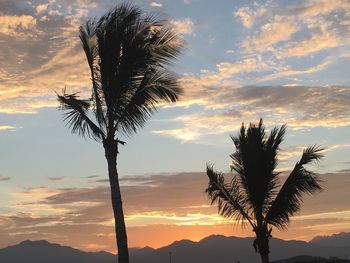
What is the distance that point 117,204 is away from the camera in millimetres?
12422

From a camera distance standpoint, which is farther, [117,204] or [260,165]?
[260,165]

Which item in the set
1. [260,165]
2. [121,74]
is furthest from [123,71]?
[260,165]

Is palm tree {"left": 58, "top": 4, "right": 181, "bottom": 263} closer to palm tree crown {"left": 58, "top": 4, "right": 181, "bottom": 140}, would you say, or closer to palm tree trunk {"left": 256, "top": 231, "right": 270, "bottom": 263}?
palm tree crown {"left": 58, "top": 4, "right": 181, "bottom": 140}

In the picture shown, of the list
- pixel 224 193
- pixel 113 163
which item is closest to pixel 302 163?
pixel 224 193

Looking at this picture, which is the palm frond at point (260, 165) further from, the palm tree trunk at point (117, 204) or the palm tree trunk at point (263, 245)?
the palm tree trunk at point (117, 204)

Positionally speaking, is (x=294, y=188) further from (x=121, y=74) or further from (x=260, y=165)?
(x=121, y=74)

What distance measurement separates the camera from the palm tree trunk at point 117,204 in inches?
478

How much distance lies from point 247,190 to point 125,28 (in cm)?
872

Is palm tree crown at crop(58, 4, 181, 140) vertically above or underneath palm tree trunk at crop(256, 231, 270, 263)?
above

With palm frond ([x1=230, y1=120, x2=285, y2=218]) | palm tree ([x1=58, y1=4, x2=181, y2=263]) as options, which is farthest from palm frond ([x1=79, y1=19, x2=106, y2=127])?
palm frond ([x1=230, y1=120, x2=285, y2=218])

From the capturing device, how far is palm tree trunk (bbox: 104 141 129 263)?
1215 centimetres

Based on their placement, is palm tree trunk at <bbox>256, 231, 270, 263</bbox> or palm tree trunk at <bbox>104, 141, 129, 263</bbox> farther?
palm tree trunk at <bbox>256, 231, 270, 263</bbox>

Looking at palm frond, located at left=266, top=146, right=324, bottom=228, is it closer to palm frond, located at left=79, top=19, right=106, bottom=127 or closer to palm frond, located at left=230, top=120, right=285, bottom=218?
palm frond, located at left=230, top=120, right=285, bottom=218

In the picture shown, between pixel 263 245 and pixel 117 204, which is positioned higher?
pixel 117 204
